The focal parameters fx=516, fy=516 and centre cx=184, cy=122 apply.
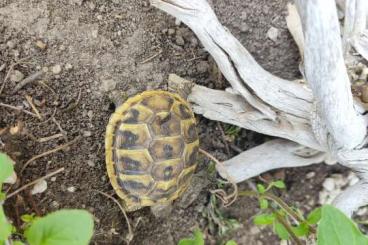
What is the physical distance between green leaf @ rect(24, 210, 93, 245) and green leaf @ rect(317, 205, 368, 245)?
0.45m

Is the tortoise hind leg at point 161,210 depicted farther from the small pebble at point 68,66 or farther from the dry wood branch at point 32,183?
the small pebble at point 68,66

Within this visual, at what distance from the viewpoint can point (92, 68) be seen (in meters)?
1.61

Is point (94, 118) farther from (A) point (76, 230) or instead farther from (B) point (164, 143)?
(A) point (76, 230)

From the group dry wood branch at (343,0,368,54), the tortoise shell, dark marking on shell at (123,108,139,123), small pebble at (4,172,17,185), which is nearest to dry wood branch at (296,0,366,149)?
dry wood branch at (343,0,368,54)

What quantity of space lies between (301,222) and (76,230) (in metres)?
0.75

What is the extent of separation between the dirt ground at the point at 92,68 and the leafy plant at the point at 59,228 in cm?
50

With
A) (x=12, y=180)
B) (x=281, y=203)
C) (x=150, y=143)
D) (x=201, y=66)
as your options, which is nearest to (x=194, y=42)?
(x=201, y=66)

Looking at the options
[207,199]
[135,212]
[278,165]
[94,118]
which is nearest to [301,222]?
[278,165]

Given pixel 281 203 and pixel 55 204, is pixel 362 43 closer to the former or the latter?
pixel 281 203

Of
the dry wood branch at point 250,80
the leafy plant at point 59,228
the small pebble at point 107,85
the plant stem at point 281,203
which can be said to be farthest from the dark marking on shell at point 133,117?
the leafy plant at point 59,228

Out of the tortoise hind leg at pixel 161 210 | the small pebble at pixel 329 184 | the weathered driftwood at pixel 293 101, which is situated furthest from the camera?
the small pebble at pixel 329 184

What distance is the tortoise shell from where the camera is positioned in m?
1.60

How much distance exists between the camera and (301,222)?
1513 mm

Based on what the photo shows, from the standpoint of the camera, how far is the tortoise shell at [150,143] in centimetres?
160
